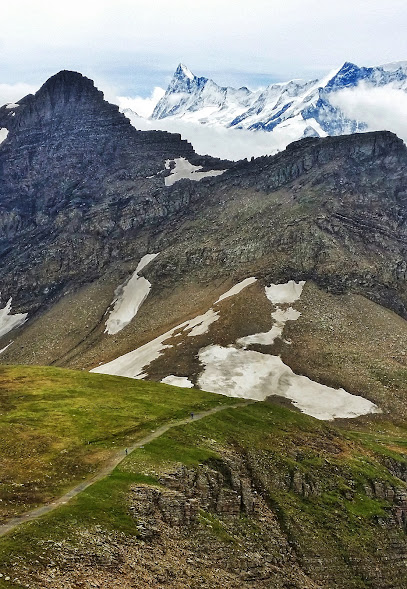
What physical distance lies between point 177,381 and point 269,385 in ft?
77.0

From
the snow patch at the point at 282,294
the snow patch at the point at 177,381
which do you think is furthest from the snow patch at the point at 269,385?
the snow patch at the point at 282,294

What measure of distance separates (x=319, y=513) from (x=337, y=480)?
8.98 meters

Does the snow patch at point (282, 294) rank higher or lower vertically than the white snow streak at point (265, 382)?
higher

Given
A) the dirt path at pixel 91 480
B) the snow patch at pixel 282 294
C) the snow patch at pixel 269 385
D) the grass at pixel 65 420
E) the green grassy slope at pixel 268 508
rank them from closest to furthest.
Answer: the green grassy slope at pixel 268 508
the dirt path at pixel 91 480
the grass at pixel 65 420
the snow patch at pixel 269 385
the snow patch at pixel 282 294

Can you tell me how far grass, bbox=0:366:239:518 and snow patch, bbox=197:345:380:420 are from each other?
3937cm

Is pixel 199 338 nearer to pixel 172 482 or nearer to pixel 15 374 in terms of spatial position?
pixel 15 374

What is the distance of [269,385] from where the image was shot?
144 metres

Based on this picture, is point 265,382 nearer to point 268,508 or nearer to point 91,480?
point 268,508

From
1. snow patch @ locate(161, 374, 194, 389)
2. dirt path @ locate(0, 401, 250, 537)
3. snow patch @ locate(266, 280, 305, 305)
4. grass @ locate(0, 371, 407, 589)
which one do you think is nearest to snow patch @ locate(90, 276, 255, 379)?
snow patch @ locate(161, 374, 194, 389)

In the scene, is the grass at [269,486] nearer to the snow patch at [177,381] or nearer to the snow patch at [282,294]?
the snow patch at [177,381]

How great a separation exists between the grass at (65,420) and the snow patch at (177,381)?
35264 mm

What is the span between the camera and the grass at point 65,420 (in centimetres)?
5072

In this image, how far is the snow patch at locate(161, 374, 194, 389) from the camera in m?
141

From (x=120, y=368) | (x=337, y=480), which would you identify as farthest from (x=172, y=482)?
(x=120, y=368)
